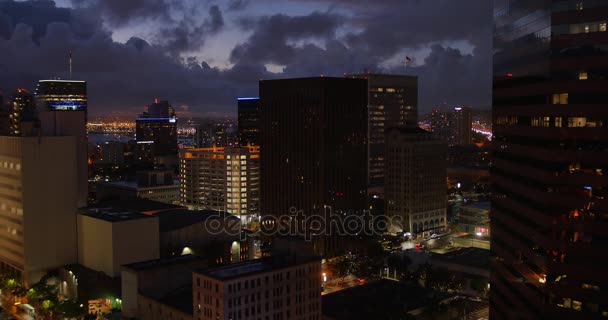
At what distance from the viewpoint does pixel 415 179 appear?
298 feet

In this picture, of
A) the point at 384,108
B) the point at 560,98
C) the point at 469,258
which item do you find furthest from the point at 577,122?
the point at 384,108

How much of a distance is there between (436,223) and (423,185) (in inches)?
280

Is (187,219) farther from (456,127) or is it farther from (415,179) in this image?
(456,127)

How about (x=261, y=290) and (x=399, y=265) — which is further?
(x=399, y=265)

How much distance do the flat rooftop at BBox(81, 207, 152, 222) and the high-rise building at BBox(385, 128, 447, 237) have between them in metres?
42.6

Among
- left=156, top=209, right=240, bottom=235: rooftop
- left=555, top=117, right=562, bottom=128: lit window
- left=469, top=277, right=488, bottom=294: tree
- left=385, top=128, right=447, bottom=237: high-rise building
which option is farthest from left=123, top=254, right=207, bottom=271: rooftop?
left=385, top=128, right=447, bottom=237: high-rise building

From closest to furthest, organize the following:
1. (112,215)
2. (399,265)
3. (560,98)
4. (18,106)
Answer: (560,98)
(112,215)
(399,265)
(18,106)

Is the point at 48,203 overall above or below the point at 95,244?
above

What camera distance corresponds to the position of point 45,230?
6153cm

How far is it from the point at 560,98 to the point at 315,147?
5358 centimetres

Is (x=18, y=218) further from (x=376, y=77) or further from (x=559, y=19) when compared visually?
(x=376, y=77)

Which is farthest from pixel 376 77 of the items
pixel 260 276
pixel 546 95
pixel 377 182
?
pixel 546 95

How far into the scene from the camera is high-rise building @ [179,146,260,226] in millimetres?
100125

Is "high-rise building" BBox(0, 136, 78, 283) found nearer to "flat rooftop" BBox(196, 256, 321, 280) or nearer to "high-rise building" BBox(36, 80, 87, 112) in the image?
"flat rooftop" BBox(196, 256, 321, 280)
